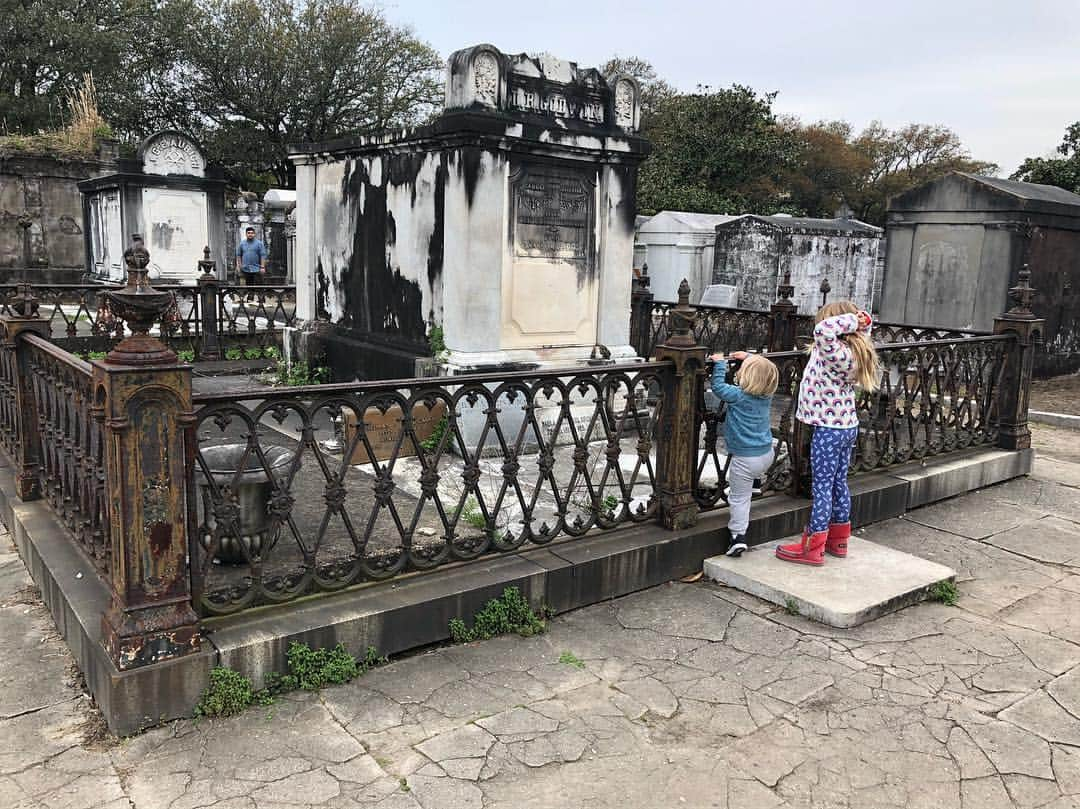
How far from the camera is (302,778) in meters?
3.02

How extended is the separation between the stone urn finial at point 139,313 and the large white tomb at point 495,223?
374 cm

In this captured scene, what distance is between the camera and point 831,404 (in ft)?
16.5

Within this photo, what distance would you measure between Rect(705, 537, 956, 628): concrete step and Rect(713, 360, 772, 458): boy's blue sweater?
2.21 ft

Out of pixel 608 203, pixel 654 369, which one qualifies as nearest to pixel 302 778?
pixel 654 369

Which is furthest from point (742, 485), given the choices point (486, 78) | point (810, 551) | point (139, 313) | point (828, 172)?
point (828, 172)

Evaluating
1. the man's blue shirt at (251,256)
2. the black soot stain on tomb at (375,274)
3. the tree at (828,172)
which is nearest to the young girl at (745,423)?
the black soot stain on tomb at (375,274)

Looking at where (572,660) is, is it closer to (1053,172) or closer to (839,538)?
(839,538)

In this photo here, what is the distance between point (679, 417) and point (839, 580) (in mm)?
1286

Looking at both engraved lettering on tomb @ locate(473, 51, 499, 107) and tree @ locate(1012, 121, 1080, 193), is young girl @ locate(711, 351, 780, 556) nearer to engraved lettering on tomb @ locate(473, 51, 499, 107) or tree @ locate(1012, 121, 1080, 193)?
engraved lettering on tomb @ locate(473, 51, 499, 107)

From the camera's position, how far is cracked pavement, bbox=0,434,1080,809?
301 cm

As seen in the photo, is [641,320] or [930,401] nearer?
[930,401]

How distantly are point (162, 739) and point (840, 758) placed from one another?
258 cm

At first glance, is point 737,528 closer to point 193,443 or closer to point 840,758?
point 840,758

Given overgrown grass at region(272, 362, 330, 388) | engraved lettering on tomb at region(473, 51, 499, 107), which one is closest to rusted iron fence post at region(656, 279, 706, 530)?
engraved lettering on tomb at region(473, 51, 499, 107)
